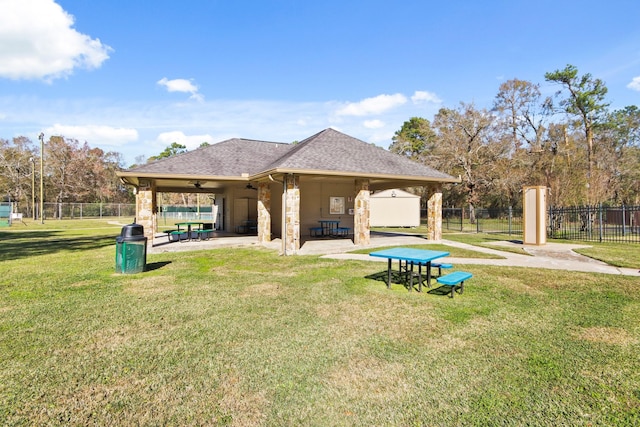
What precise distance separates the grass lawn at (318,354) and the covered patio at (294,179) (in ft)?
15.8

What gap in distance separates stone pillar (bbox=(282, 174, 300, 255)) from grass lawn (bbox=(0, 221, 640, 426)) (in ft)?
12.4

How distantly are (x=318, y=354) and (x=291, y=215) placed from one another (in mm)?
7287

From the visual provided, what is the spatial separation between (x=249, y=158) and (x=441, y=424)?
1395 cm

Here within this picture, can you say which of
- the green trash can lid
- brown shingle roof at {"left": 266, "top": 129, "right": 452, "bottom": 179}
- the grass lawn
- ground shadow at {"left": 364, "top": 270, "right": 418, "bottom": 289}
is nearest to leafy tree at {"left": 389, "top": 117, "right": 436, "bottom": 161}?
brown shingle roof at {"left": 266, "top": 129, "right": 452, "bottom": 179}

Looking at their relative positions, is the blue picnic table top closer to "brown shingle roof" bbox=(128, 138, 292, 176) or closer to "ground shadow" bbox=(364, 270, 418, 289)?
"ground shadow" bbox=(364, 270, 418, 289)

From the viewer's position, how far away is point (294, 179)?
416 inches

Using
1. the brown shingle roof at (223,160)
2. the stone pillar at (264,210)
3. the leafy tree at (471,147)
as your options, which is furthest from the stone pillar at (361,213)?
the leafy tree at (471,147)

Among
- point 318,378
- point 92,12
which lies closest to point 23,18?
point 92,12

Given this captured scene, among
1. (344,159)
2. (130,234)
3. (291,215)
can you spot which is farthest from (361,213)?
(130,234)

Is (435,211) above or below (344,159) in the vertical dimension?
below

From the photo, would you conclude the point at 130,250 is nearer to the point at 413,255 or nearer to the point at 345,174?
the point at 413,255

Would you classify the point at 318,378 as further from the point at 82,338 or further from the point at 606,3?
the point at 606,3

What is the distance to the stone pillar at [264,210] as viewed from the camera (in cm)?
1322

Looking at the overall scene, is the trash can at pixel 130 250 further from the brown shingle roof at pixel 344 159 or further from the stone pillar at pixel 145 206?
the stone pillar at pixel 145 206
